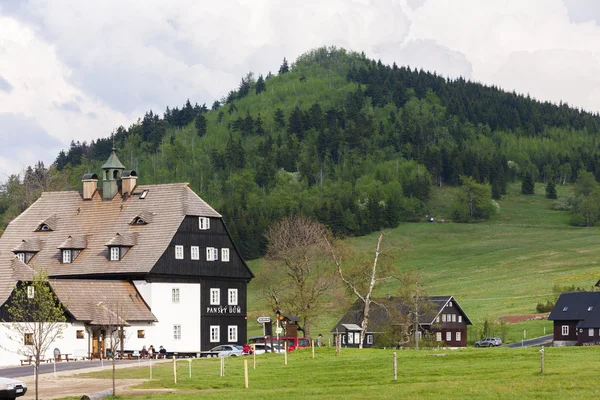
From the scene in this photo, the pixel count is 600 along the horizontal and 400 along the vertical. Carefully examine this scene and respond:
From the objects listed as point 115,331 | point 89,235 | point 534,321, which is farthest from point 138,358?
point 534,321

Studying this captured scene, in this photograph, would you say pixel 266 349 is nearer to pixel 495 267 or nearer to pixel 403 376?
pixel 403 376

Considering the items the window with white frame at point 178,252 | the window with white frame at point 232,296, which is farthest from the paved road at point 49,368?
the window with white frame at point 232,296

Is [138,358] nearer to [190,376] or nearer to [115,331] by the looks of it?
[115,331]

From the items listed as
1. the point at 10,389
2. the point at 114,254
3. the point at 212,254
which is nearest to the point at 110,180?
the point at 114,254

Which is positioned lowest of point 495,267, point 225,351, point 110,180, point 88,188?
point 225,351

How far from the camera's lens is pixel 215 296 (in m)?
85.8

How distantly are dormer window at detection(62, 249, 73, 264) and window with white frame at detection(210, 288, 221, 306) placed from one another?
11381 millimetres

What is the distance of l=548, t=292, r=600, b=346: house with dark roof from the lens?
103 m

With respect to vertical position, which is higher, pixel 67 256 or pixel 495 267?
pixel 495 267

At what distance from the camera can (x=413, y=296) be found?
87.8m

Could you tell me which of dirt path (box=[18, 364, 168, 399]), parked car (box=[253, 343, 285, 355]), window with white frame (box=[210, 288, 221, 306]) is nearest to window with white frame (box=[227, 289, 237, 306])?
window with white frame (box=[210, 288, 221, 306])

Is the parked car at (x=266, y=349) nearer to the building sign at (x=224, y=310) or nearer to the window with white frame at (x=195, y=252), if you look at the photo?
the building sign at (x=224, y=310)

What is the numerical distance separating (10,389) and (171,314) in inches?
1664

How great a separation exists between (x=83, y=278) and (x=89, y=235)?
4447mm
